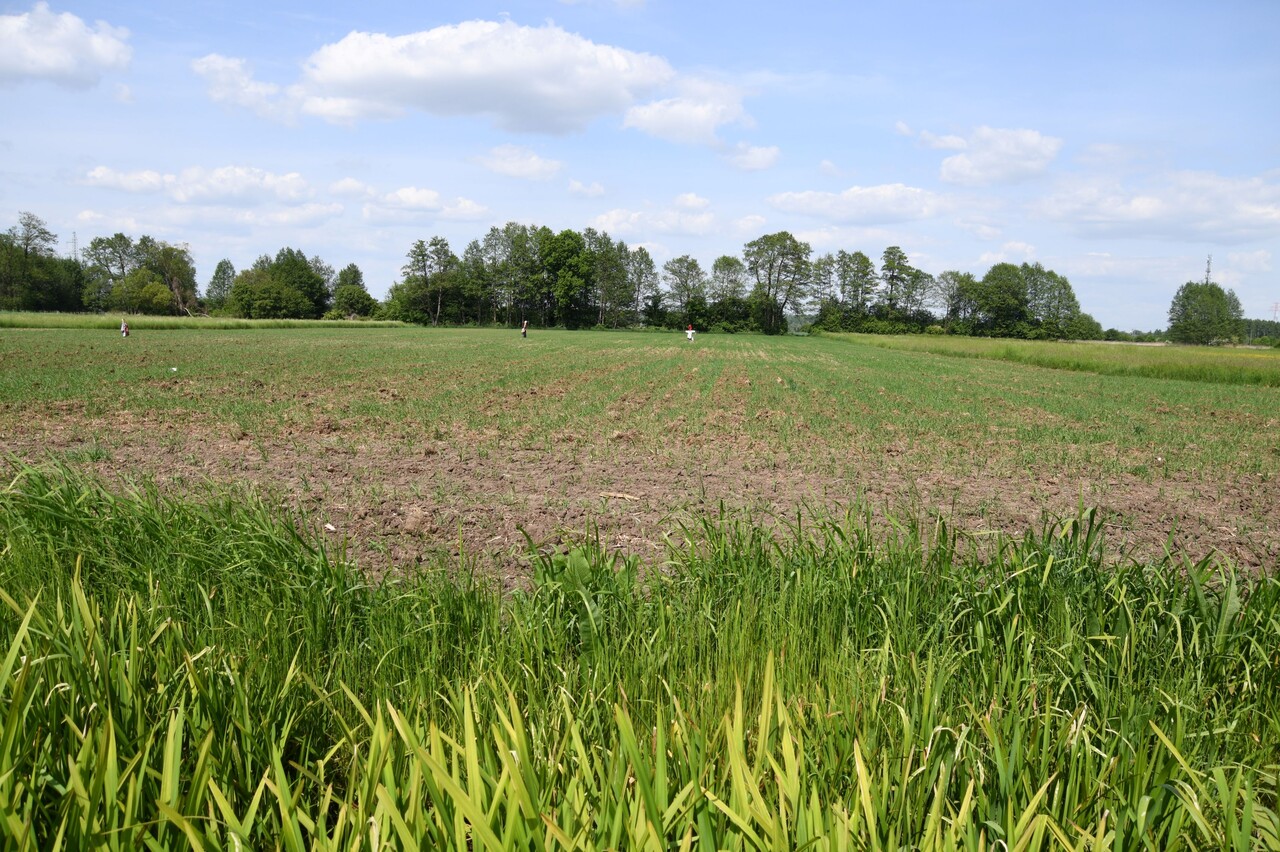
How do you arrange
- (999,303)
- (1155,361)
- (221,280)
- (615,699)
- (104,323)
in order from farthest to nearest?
(221,280) → (999,303) → (104,323) → (1155,361) → (615,699)

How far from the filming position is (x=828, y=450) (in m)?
11.4

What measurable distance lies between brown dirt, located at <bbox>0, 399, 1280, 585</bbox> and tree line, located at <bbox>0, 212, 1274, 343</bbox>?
107264 millimetres

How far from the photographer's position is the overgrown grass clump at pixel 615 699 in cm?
186

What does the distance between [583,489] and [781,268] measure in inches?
4901

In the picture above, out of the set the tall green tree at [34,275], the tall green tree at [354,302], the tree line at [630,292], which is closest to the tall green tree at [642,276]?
the tree line at [630,292]

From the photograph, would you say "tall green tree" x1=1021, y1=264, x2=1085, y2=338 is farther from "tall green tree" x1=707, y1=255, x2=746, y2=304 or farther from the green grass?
the green grass

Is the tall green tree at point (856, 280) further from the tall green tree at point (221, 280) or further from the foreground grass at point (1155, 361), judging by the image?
the tall green tree at point (221, 280)

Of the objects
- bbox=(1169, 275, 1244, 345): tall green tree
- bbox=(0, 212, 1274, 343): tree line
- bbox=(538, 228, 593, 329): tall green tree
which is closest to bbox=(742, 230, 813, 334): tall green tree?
bbox=(0, 212, 1274, 343): tree line

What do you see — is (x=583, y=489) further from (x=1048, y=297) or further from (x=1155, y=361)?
(x=1048, y=297)

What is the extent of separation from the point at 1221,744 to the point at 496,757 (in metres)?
2.91

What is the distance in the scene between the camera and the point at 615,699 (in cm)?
302

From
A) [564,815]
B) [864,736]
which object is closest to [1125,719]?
[864,736]

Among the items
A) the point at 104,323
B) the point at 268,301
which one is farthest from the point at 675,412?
the point at 268,301

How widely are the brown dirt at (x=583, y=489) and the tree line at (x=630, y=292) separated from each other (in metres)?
107
